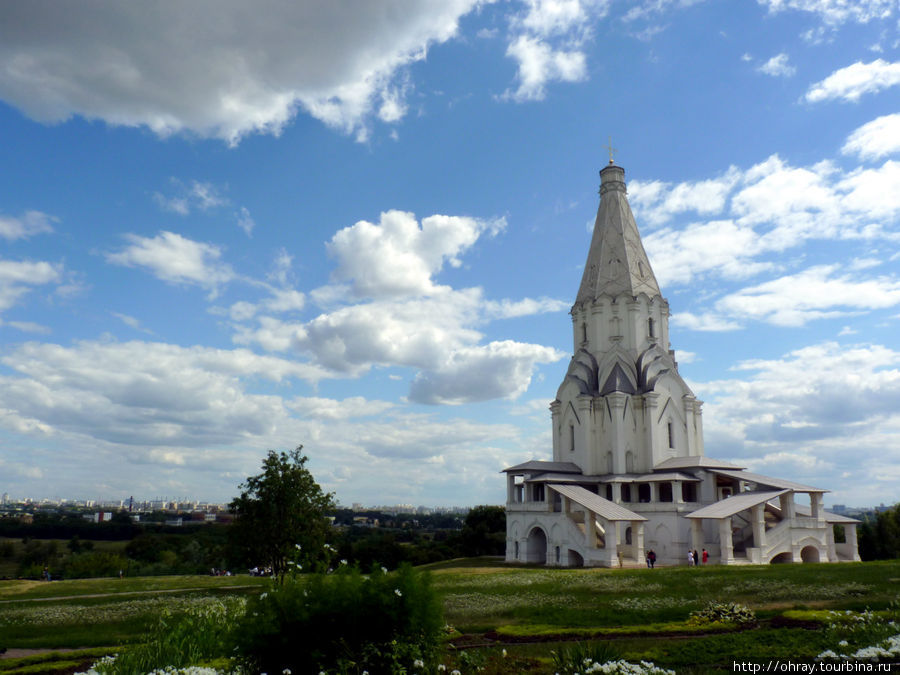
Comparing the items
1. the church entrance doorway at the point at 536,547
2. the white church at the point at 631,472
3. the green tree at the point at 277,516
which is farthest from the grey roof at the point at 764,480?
the green tree at the point at 277,516

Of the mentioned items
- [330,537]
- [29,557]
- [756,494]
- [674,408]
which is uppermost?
[674,408]

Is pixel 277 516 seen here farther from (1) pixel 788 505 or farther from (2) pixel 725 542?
(1) pixel 788 505

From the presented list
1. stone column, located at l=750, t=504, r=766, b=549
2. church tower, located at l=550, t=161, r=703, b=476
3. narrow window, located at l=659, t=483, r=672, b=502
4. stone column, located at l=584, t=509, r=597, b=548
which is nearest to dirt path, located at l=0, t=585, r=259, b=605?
stone column, located at l=584, t=509, r=597, b=548

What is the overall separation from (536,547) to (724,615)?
89.6 feet

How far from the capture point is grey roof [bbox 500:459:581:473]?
143 feet

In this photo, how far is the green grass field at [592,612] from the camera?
39.7ft

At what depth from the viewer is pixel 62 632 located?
723 inches

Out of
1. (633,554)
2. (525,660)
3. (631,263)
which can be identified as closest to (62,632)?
(525,660)

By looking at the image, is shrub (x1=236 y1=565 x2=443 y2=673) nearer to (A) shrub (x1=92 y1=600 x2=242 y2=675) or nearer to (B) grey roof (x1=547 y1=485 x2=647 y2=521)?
(A) shrub (x1=92 y1=600 x2=242 y2=675)

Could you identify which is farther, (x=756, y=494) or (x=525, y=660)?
(x=756, y=494)

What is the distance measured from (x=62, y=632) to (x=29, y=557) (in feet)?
170

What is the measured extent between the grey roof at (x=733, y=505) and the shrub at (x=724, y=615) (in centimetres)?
1930

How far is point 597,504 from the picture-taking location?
3778 centimetres

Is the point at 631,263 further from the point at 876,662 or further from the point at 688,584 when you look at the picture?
the point at 876,662
